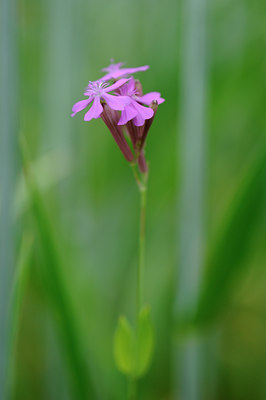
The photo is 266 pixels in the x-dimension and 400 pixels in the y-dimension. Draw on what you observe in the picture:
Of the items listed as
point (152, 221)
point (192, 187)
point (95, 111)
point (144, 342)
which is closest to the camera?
point (95, 111)

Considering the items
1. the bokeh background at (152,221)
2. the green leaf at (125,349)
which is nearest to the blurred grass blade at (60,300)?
the bokeh background at (152,221)

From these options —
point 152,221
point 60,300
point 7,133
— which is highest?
point 7,133

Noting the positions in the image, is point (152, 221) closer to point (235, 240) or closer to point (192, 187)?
point (192, 187)

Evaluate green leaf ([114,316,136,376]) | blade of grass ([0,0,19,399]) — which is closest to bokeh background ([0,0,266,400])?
blade of grass ([0,0,19,399])

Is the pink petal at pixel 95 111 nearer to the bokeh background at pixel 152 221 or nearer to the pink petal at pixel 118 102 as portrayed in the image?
the pink petal at pixel 118 102

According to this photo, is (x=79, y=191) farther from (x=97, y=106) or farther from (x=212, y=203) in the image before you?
(x=97, y=106)

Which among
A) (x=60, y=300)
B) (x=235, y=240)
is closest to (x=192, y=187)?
(x=235, y=240)

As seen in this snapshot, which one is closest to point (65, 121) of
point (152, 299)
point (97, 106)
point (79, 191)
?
point (79, 191)
